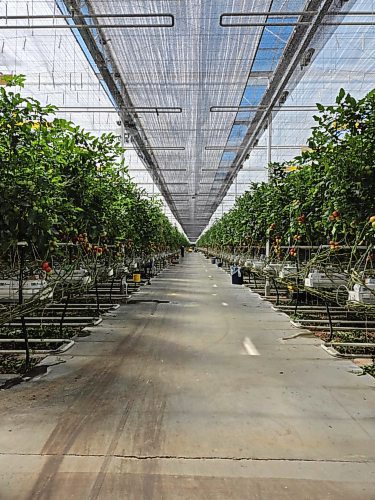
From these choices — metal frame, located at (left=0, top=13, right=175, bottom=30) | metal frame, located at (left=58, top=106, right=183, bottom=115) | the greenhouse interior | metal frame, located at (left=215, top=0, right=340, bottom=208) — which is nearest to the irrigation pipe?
the greenhouse interior

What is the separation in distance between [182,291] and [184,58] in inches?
235

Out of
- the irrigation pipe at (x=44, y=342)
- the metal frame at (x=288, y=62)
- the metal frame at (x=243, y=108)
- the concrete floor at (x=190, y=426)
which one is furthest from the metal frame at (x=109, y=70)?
the concrete floor at (x=190, y=426)

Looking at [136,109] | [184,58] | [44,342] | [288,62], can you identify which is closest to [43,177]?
[44,342]

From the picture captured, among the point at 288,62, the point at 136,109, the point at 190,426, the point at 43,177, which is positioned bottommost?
the point at 190,426

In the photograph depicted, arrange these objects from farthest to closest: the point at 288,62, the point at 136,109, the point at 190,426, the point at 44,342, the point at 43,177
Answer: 1. the point at 136,109
2. the point at 288,62
3. the point at 44,342
4. the point at 43,177
5. the point at 190,426

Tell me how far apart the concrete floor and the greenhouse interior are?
1cm

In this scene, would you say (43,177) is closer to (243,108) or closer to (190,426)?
(190,426)

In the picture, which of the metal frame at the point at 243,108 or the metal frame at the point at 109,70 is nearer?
the metal frame at the point at 109,70

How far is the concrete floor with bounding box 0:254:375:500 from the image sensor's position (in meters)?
2.35

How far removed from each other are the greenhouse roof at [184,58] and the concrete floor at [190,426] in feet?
13.0

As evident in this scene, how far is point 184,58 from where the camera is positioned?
296 inches

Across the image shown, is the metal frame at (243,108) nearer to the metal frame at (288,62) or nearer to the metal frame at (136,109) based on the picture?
the metal frame at (288,62)

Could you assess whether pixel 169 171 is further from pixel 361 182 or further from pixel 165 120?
pixel 361 182

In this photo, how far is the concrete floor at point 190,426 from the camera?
2352 millimetres
